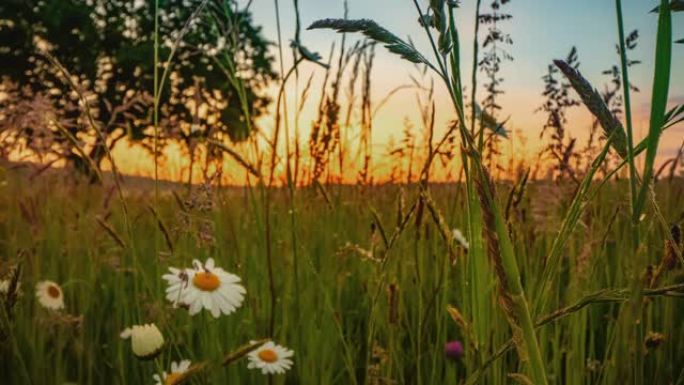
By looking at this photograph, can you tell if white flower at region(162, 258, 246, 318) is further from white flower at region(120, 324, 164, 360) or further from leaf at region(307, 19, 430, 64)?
leaf at region(307, 19, 430, 64)

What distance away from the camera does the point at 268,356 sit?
53.2 inches

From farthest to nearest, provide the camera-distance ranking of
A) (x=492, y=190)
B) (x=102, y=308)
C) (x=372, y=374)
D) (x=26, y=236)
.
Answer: (x=26, y=236) < (x=102, y=308) < (x=372, y=374) < (x=492, y=190)

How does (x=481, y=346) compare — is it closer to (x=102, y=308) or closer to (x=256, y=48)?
(x=102, y=308)

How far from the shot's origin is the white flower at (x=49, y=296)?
1.72m

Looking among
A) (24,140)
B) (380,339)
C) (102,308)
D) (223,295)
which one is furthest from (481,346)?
(24,140)

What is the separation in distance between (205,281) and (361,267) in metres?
0.96

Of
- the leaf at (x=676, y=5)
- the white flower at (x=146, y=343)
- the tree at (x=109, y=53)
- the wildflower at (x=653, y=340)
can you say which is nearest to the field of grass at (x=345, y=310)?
the wildflower at (x=653, y=340)

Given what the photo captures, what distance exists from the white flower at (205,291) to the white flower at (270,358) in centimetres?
10

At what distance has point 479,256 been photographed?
0.73 m

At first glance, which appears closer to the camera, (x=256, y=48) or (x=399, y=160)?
(x=399, y=160)

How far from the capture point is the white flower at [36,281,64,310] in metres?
1.72

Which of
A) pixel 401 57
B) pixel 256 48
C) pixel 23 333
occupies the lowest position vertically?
pixel 23 333

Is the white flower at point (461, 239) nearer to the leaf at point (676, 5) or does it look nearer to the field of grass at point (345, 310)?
the field of grass at point (345, 310)

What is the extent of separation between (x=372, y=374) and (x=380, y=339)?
1.72ft
